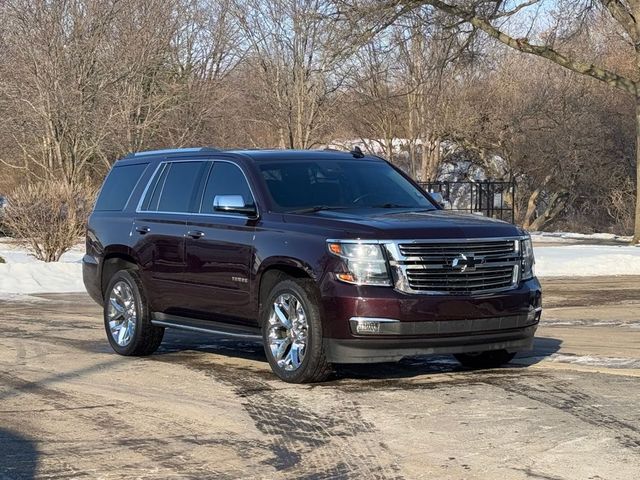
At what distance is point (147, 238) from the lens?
1001 centimetres

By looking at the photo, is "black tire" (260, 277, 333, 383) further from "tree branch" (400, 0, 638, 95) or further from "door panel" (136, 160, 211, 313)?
"tree branch" (400, 0, 638, 95)

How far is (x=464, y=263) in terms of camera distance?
806cm

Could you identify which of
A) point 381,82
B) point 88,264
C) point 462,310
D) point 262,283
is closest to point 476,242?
point 462,310

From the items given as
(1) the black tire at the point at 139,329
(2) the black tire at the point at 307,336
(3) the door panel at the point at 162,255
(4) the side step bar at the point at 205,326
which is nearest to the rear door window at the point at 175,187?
(3) the door panel at the point at 162,255

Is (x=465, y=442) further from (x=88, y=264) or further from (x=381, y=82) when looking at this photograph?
(x=381, y=82)

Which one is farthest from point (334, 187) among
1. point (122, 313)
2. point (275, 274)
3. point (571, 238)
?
point (571, 238)

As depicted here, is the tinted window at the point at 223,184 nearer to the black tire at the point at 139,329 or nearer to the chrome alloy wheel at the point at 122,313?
the black tire at the point at 139,329

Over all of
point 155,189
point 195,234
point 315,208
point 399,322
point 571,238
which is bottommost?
point 399,322

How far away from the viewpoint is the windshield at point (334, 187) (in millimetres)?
9047

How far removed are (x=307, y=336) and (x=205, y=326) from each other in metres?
1.51

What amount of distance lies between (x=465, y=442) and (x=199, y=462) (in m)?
1.56

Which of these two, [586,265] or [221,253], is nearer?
[221,253]

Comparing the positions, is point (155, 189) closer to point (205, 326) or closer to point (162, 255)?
point (162, 255)

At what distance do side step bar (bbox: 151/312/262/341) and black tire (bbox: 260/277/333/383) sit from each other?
0.38 m
